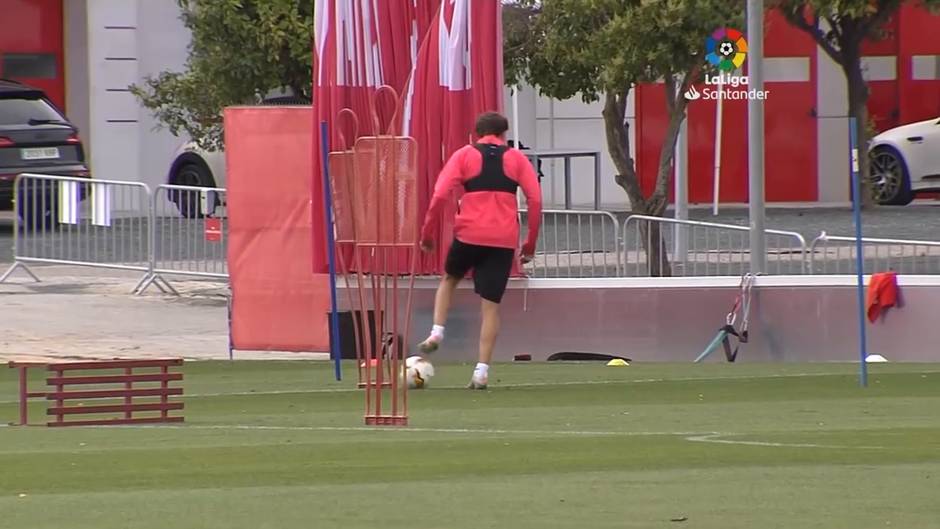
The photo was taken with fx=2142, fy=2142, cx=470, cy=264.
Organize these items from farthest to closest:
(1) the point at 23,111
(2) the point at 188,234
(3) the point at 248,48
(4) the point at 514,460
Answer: (1) the point at 23,111 → (3) the point at 248,48 → (2) the point at 188,234 → (4) the point at 514,460

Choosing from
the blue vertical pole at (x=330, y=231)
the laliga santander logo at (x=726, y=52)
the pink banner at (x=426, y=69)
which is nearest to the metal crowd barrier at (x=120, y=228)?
the pink banner at (x=426, y=69)

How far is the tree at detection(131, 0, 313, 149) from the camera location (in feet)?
69.6

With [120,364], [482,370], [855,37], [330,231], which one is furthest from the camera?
[855,37]

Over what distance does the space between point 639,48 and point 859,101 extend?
11.2 meters

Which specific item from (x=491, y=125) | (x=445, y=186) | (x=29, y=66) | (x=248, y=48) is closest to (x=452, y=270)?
(x=445, y=186)

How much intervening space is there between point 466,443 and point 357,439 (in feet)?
1.85

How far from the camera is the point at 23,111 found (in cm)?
2542

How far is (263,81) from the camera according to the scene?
22.1 metres

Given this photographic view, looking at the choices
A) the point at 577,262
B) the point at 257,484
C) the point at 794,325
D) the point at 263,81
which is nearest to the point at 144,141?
the point at 263,81

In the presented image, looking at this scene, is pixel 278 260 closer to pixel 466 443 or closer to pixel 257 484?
pixel 466 443

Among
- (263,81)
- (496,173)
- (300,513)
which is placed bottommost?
(300,513)

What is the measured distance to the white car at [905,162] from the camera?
1129 inches

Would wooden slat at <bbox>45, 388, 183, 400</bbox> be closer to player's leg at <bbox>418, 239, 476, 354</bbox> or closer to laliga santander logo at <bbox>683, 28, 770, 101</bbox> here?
player's leg at <bbox>418, 239, 476, 354</bbox>

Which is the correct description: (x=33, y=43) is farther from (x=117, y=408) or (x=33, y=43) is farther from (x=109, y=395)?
(x=109, y=395)
